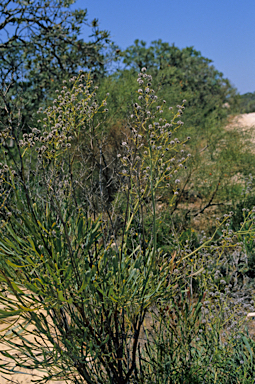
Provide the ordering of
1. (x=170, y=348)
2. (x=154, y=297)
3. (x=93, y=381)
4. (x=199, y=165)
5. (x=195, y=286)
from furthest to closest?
1. (x=199, y=165)
2. (x=195, y=286)
3. (x=170, y=348)
4. (x=93, y=381)
5. (x=154, y=297)

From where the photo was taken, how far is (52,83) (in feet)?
22.7

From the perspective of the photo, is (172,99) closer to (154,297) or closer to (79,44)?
(79,44)

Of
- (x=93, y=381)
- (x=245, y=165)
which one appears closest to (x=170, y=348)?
(x=93, y=381)

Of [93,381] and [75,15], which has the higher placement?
[75,15]

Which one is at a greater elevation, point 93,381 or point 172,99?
point 172,99

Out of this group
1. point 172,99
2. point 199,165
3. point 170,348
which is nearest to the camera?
point 170,348

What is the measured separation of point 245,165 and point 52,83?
4347mm

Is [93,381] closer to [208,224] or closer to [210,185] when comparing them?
[208,224]

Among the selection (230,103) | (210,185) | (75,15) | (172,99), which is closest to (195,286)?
(210,185)

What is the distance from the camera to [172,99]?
7.94 metres

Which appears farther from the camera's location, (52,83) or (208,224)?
(52,83)

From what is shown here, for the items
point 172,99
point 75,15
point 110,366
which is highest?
point 75,15

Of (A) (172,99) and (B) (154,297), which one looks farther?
(A) (172,99)

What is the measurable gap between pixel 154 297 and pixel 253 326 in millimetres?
3180
